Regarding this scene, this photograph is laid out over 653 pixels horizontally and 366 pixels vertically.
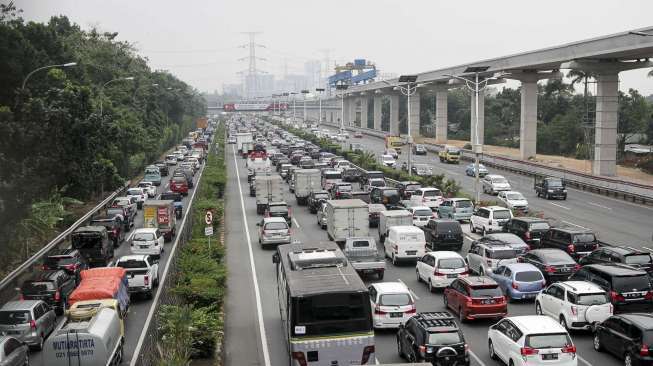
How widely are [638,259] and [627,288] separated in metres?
4.93

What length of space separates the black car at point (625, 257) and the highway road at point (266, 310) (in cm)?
414

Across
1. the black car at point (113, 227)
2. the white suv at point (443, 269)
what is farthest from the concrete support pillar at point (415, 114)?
the white suv at point (443, 269)

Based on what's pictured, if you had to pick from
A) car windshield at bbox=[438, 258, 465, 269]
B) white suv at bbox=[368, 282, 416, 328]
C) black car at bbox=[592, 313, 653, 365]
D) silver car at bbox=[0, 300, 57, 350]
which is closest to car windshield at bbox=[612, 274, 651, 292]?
black car at bbox=[592, 313, 653, 365]

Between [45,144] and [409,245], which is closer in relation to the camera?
[409,245]

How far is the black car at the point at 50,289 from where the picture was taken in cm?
2522

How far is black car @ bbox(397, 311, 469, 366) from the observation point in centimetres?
1783

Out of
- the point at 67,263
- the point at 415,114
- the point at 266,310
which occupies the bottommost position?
the point at 266,310

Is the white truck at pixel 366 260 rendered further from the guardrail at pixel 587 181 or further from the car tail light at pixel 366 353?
the guardrail at pixel 587 181

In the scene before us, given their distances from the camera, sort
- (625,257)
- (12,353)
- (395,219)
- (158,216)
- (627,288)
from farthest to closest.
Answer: (158,216)
(395,219)
(625,257)
(627,288)
(12,353)

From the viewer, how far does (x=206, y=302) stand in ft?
72.8

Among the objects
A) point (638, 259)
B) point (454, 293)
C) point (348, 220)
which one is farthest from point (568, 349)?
point (348, 220)

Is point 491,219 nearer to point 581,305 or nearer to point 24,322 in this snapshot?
point 581,305

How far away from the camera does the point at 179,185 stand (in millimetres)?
58938

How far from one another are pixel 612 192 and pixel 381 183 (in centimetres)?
1717
